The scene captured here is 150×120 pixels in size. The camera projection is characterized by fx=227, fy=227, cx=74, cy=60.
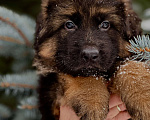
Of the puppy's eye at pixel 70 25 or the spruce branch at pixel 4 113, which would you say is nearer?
the puppy's eye at pixel 70 25

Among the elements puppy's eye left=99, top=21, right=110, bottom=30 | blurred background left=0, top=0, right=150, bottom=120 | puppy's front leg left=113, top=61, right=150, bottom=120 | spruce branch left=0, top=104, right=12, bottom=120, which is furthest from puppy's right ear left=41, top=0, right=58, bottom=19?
spruce branch left=0, top=104, right=12, bottom=120

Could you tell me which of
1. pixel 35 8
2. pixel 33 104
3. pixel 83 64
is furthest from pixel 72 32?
pixel 35 8

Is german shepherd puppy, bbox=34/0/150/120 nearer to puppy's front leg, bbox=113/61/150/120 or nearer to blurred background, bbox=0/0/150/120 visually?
puppy's front leg, bbox=113/61/150/120

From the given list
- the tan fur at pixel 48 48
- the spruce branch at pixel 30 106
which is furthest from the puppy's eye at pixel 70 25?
the spruce branch at pixel 30 106

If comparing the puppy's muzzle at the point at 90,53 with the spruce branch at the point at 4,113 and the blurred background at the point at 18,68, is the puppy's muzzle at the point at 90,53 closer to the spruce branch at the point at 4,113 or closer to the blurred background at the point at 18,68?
the blurred background at the point at 18,68

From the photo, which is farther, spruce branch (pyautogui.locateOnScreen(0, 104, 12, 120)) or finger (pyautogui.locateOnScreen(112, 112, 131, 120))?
spruce branch (pyautogui.locateOnScreen(0, 104, 12, 120))

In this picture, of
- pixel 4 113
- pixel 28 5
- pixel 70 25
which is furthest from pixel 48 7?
pixel 28 5

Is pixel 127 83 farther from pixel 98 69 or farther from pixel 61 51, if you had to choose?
pixel 61 51
